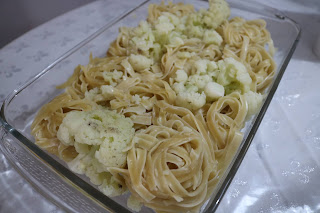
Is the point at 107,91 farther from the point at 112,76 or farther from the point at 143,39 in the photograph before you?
the point at 143,39

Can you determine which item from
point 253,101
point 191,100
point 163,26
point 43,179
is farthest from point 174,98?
point 43,179

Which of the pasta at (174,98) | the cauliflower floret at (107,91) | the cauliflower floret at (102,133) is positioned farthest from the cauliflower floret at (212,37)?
the cauliflower floret at (102,133)

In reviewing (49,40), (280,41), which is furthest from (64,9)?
(280,41)

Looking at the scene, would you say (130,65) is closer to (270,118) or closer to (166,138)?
(166,138)

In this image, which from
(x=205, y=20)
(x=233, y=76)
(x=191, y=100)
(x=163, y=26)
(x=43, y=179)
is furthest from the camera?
(x=205, y=20)

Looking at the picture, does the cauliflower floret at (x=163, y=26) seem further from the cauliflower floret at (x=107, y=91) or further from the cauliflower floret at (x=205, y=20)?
the cauliflower floret at (x=107, y=91)

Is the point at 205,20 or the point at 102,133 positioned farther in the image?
the point at 205,20
